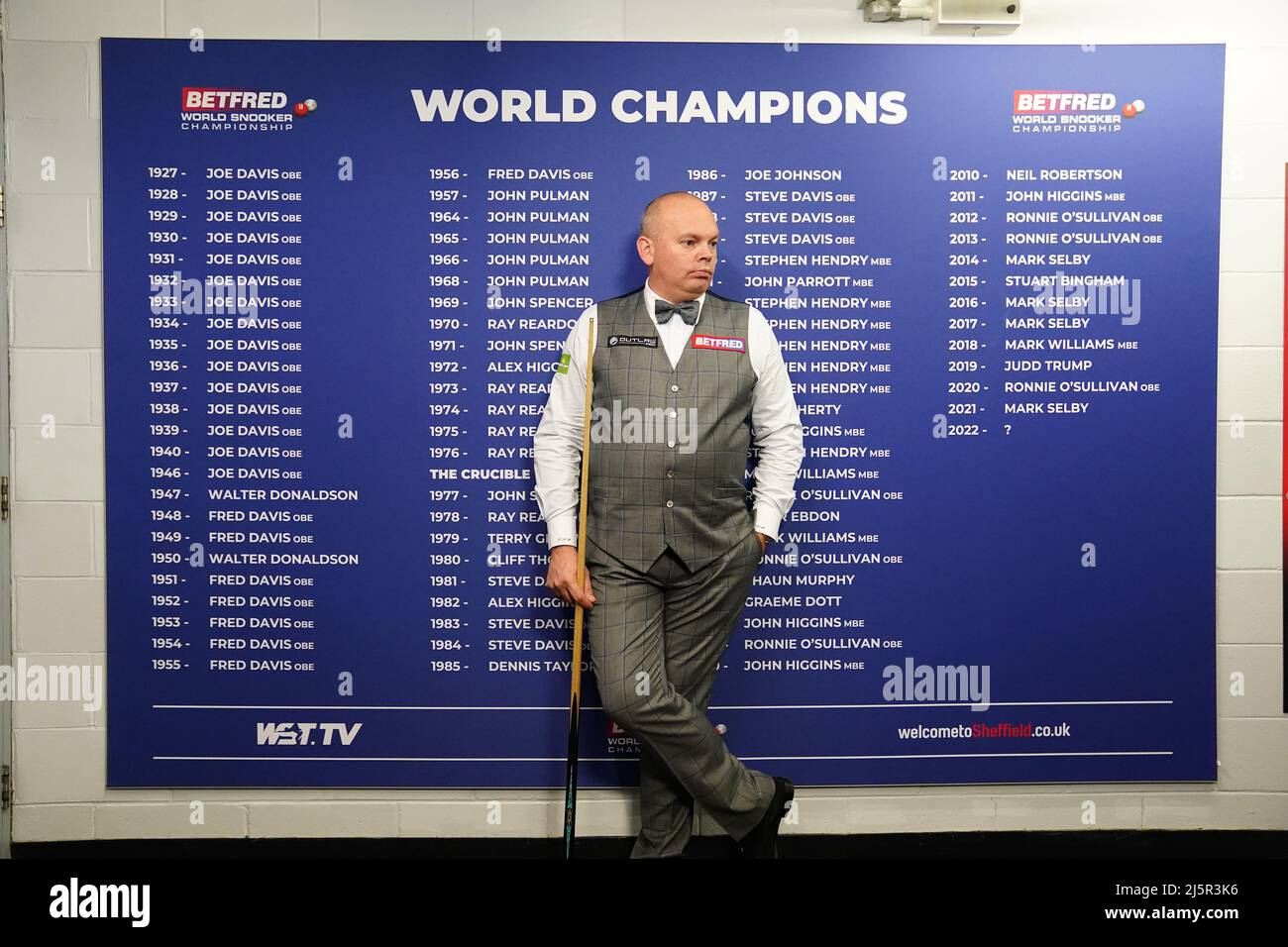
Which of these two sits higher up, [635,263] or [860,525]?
[635,263]

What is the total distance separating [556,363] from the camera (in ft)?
9.95

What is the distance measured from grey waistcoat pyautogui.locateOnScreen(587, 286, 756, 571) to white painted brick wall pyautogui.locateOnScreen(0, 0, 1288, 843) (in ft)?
2.80

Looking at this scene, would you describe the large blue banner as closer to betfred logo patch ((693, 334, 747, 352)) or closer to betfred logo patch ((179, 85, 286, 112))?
betfred logo patch ((179, 85, 286, 112))

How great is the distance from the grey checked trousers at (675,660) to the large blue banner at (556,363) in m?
0.28

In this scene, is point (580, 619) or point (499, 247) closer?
point (580, 619)

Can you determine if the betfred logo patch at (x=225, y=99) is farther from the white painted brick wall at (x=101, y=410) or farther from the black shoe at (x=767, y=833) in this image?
the black shoe at (x=767, y=833)

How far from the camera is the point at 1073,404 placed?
3070 mm

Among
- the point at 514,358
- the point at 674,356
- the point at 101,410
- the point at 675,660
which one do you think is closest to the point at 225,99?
the point at 101,410

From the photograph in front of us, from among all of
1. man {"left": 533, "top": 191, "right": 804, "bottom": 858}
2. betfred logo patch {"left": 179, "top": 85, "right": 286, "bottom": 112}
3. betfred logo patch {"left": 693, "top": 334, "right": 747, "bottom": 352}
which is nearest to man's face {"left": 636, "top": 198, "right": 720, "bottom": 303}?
man {"left": 533, "top": 191, "right": 804, "bottom": 858}

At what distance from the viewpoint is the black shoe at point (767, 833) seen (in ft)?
9.27

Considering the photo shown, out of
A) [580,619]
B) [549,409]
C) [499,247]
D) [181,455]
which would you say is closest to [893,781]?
[580,619]

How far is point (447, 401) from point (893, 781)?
1.66 m

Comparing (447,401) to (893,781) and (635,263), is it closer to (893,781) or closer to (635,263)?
(635,263)

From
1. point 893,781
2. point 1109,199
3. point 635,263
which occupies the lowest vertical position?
point 893,781
